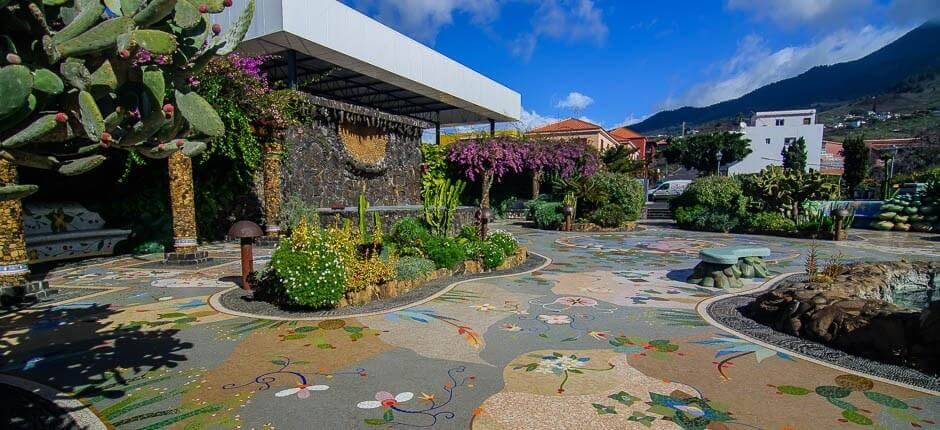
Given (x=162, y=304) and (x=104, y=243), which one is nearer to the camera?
(x=162, y=304)

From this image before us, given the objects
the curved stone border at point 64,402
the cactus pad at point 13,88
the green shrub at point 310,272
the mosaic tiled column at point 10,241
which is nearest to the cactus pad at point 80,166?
the cactus pad at point 13,88

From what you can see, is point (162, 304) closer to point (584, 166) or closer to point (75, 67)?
point (75, 67)

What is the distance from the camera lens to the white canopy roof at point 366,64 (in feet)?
47.4

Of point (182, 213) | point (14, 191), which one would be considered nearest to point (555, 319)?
point (14, 191)

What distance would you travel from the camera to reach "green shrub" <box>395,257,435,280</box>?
24.3 ft

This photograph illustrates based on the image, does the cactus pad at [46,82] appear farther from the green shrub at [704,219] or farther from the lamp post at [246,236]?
the green shrub at [704,219]

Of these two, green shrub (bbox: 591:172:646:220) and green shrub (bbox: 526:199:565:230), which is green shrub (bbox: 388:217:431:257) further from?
green shrub (bbox: 591:172:646:220)

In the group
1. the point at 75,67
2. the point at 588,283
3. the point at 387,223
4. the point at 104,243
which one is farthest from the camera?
the point at 387,223

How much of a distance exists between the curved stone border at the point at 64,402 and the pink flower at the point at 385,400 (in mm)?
1794

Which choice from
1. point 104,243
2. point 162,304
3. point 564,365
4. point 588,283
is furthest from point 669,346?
point 104,243

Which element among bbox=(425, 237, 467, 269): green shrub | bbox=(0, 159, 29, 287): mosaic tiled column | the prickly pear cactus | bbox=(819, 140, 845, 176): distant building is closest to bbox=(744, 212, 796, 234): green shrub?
bbox=(425, 237, 467, 269): green shrub

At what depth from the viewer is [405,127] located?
1839 cm

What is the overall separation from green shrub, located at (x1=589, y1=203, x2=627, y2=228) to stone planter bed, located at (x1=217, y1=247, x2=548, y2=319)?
439 inches

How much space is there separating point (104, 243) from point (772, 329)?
542 inches
